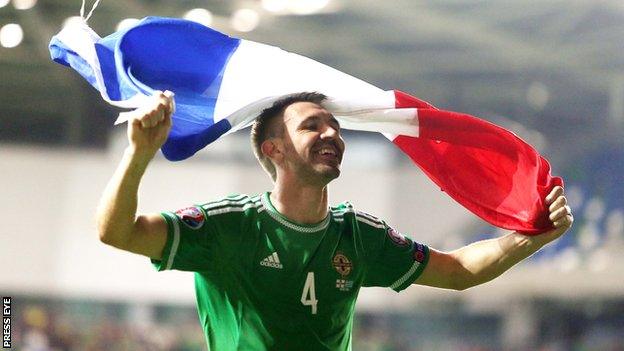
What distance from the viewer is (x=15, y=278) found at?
9.56 m

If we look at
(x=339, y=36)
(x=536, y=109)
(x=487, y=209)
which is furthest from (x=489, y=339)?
(x=487, y=209)

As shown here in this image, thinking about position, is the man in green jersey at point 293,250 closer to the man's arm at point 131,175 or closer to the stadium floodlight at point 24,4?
the man's arm at point 131,175

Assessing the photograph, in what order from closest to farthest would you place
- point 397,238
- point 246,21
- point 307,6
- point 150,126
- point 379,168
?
point 150,126 < point 397,238 < point 379,168 < point 246,21 < point 307,6

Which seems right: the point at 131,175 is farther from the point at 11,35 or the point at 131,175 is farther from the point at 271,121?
the point at 11,35

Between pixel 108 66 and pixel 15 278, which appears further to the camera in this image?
pixel 15 278

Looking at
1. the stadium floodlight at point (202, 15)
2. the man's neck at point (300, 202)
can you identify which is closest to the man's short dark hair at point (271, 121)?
the man's neck at point (300, 202)

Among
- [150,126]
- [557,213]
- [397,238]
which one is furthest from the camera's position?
[397,238]

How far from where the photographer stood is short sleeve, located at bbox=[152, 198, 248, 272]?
2.60 m

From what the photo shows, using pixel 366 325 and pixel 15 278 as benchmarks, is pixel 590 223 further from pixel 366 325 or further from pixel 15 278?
pixel 15 278

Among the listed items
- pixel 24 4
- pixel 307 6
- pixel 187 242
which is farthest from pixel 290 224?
pixel 307 6

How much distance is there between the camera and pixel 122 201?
93.7 inches

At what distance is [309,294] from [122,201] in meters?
0.59

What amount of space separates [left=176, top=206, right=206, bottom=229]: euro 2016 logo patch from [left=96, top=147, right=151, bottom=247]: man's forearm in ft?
0.75

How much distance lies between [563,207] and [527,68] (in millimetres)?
7835
